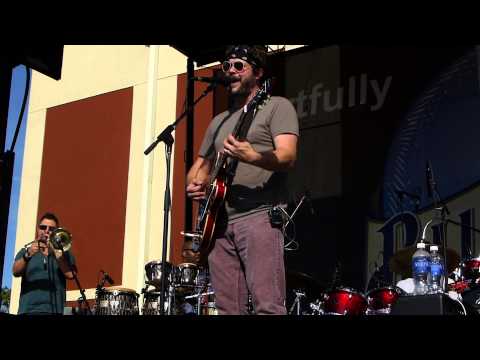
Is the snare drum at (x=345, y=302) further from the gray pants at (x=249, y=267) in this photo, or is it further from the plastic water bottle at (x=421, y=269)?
the gray pants at (x=249, y=267)

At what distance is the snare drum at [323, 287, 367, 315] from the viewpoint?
638 centimetres

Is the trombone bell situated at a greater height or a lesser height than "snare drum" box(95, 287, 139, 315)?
greater

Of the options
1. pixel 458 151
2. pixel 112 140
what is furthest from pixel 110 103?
pixel 458 151

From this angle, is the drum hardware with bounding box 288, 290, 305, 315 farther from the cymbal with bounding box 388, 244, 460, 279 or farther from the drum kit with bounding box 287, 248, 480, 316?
A: the cymbal with bounding box 388, 244, 460, 279

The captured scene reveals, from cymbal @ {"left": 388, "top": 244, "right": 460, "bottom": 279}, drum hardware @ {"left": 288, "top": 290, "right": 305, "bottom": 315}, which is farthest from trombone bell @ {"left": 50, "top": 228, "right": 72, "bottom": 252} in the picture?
cymbal @ {"left": 388, "top": 244, "right": 460, "bottom": 279}

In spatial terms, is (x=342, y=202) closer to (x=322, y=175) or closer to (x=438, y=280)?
(x=322, y=175)

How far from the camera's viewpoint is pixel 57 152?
11242 millimetres

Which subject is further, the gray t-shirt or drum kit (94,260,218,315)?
drum kit (94,260,218,315)

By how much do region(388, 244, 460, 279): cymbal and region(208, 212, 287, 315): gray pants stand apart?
3.39m

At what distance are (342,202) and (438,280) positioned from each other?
2078mm

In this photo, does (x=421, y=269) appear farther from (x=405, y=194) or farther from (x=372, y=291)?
(x=405, y=194)

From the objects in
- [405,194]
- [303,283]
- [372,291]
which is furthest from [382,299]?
[405,194]

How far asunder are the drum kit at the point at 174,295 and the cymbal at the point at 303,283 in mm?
849

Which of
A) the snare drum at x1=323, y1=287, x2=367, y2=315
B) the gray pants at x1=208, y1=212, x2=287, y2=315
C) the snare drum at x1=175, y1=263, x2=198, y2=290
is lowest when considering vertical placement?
the gray pants at x1=208, y1=212, x2=287, y2=315
